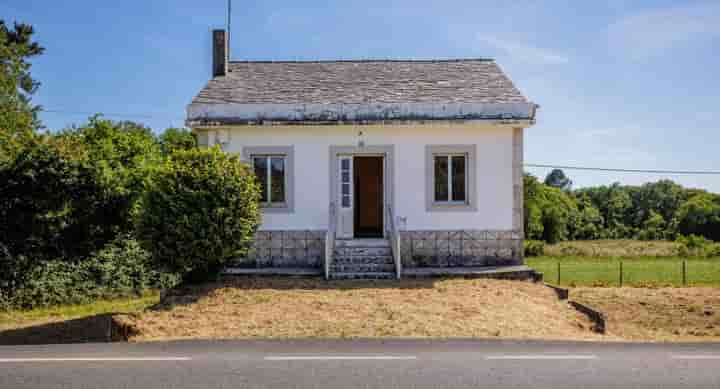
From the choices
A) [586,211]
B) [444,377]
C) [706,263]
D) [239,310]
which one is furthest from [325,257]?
[586,211]

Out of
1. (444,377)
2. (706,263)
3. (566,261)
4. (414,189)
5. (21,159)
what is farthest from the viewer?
(566,261)

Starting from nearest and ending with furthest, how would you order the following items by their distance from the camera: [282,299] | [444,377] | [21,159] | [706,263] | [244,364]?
1. [444,377]
2. [244,364]
3. [282,299]
4. [21,159]
5. [706,263]

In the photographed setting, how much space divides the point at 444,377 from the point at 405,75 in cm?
1245

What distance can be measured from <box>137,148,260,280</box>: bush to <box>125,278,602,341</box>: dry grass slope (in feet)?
2.38

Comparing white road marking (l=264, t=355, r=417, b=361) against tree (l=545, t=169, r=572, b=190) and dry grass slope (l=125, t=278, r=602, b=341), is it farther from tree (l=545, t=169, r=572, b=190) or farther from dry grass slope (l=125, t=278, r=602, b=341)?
tree (l=545, t=169, r=572, b=190)

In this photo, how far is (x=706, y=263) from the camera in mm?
25156

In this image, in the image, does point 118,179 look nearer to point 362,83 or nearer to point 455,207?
point 362,83

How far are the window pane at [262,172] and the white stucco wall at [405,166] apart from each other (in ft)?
1.42

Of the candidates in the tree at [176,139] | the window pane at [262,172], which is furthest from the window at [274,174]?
the tree at [176,139]

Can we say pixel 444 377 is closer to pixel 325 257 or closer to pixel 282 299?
pixel 282 299

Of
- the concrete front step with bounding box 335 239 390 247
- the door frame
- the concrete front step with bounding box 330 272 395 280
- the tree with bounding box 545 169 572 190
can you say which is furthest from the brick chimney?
the tree with bounding box 545 169 572 190

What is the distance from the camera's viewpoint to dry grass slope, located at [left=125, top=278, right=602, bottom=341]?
360 inches

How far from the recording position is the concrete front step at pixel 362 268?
46.0 ft

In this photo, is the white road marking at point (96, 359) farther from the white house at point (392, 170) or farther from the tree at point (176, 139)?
the tree at point (176, 139)
